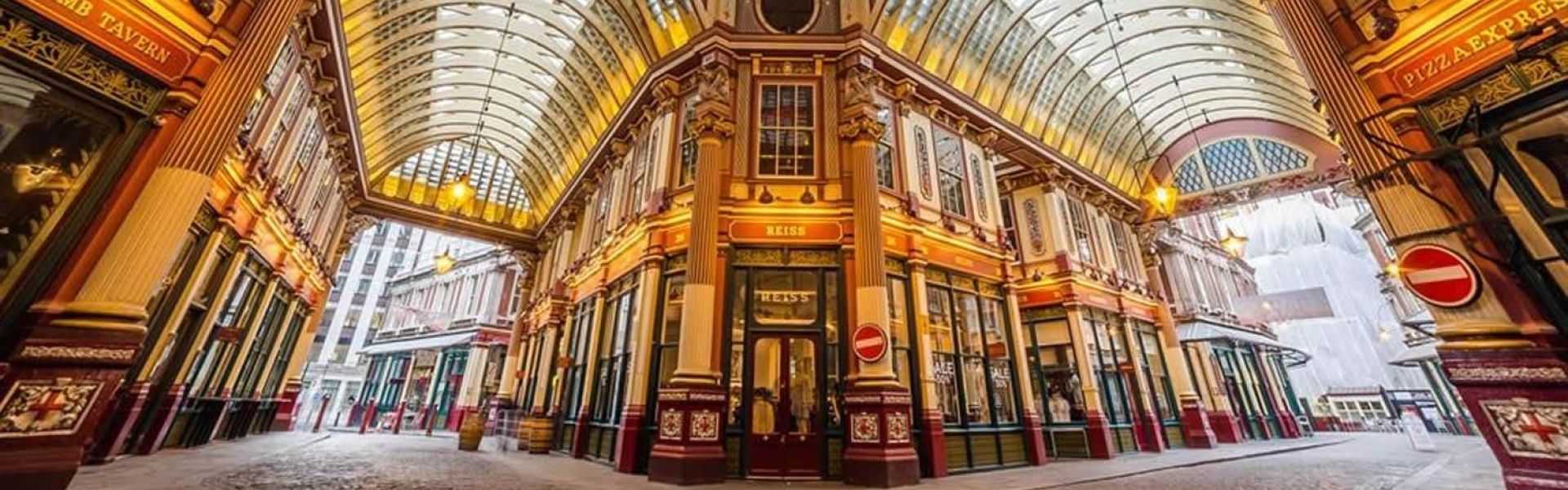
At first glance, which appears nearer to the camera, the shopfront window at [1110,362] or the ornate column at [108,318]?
the ornate column at [108,318]

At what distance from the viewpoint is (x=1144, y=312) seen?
17125 mm

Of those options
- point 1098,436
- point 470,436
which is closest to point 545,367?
point 470,436

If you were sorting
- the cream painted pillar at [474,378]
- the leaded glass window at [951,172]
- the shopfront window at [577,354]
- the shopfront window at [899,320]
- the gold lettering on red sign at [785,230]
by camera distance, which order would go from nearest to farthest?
1. the shopfront window at [899,320]
2. the gold lettering on red sign at [785,230]
3. the leaded glass window at [951,172]
4. the shopfront window at [577,354]
5. the cream painted pillar at [474,378]

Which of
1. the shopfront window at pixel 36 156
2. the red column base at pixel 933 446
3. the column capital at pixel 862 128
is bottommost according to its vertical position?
the red column base at pixel 933 446

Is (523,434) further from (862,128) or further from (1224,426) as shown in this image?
(1224,426)

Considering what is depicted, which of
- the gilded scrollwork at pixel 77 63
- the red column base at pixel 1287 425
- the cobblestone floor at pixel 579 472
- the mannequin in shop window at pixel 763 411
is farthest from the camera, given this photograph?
the red column base at pixel 1287 425

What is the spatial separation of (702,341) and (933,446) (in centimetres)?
435

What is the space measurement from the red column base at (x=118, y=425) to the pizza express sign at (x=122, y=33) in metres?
6.33

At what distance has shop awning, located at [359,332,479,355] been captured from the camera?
87.7ft

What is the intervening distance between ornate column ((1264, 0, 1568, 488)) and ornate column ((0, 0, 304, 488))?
12.1m

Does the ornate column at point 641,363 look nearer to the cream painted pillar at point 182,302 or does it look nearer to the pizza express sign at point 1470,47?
the cream painted pillar at point 182,302

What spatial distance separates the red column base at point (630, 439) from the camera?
8.58 m

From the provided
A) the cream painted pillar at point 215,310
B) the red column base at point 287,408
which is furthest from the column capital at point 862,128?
the red column base at point 287,408

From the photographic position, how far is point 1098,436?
1267 cm
